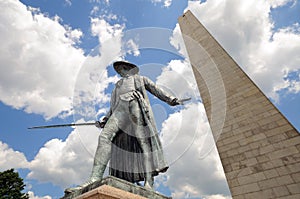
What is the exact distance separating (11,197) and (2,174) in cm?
210

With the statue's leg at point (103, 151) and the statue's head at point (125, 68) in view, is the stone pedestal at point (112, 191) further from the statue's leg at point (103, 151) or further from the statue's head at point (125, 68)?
the statue's head at point (125, 68)

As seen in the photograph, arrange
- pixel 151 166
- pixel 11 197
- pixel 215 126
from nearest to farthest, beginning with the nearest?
pixel 151 166 < pixel 215 126 < pixel 11 197

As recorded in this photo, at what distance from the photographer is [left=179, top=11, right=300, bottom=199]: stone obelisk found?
7.07m

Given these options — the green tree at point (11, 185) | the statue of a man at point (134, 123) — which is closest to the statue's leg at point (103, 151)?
the statue of a man at point (134, 123)

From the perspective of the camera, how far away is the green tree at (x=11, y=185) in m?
16.7

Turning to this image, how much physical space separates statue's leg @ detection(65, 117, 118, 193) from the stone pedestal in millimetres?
418

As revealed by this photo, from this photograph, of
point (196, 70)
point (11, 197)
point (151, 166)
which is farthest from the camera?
point (11, 197)

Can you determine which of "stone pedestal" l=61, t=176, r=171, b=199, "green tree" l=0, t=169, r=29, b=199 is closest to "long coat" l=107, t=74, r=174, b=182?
"stone pedestal" l=61, t=176, r=171, b=199

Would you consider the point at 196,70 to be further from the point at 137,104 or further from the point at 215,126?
the point at 137,104

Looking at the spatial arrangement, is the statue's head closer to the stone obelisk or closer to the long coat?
the long coat

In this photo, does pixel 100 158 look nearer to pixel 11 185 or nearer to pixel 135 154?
pixel 135 154

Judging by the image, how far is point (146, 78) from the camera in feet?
14.0

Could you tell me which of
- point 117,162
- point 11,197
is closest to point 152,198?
point 117,162

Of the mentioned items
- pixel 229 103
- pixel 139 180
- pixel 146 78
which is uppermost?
pixel 229 103
